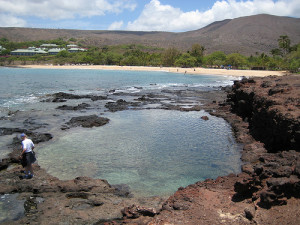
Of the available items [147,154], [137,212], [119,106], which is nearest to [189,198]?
[137,212]

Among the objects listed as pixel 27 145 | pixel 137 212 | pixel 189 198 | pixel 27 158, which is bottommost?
pixel 137 212

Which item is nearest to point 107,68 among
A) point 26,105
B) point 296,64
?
point 296,64

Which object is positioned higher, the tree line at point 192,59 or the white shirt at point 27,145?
the tree line at point 192,59

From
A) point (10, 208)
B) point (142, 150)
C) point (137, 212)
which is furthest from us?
point (142, 150)

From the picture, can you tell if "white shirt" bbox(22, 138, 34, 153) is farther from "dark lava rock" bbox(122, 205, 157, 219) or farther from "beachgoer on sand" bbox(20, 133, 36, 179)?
"dark lava rock" bbox(122, 205, 157, 219)

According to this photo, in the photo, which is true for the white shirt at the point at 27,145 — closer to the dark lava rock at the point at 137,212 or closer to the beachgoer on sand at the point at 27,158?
the beachgoer on sand at the point at 27,158

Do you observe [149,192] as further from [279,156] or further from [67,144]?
[67,144]

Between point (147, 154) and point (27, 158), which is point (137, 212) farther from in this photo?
point (147, 154)

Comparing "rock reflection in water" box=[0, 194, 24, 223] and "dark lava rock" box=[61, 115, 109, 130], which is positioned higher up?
"dark lava rock" box=[61, 115, 109, 130]

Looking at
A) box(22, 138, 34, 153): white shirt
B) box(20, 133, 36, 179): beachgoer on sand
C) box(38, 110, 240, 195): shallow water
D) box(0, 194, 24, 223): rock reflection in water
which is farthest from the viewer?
box(38, 110, 240, 195): shallow water

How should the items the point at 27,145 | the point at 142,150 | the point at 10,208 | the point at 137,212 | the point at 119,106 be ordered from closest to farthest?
1. the point at 137,212
2. the point at 10,208
3. the point at 27,145
4. the point at 142,150
5. the point at 119,106

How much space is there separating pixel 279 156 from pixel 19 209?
10.4m

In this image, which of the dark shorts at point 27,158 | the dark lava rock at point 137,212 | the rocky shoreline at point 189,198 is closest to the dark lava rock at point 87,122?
the rocky shoreline at point 189,198

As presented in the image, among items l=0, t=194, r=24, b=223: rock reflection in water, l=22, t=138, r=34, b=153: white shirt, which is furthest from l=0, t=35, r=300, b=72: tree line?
l=0, t=194, r=24, b=223: rock reflection in water
